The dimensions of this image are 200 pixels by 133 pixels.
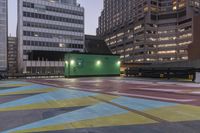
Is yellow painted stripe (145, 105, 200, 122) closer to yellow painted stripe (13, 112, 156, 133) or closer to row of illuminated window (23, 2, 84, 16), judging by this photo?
yellow painted stripe (13, 112, 156, 133)

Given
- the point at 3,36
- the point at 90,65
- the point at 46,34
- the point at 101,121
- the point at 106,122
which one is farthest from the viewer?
the point at 3,36

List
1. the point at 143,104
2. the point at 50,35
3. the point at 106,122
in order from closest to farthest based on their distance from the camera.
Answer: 1. the point at 106,122
2. the point at 143,104
3. the point at 50,35

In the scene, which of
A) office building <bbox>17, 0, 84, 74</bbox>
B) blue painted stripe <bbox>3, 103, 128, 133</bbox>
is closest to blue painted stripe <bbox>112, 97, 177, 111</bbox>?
blue painted stripe <bbox>3, 103, 128, 133</bbox>

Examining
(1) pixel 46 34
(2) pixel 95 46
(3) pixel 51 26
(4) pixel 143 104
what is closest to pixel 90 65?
(4) pixel 143 104

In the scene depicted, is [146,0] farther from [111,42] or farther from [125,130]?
[125,130]

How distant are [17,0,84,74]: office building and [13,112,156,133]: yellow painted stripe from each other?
58022 mm

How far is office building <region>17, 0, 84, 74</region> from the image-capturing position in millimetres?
68062

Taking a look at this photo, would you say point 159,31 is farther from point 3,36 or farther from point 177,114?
point 177,114

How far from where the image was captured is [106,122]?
18.9 ft

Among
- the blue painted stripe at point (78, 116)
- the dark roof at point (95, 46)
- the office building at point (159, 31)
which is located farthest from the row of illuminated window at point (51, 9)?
the blue painted stripe at point (78, 116)

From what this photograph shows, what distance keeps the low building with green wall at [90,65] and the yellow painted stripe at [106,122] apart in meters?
30.1

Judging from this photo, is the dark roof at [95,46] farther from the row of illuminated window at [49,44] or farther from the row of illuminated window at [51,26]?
the row of illuminated window at [51,26]

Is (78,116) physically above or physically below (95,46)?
below

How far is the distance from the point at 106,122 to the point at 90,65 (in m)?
33.1
